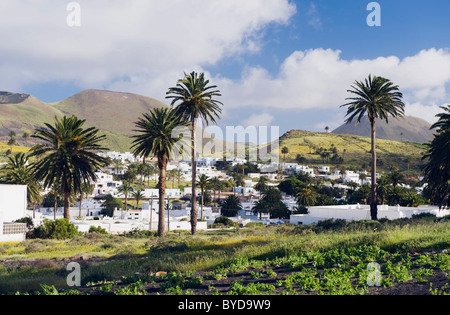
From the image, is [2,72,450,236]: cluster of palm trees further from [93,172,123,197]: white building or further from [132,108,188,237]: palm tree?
[93,172,123,197]: white building

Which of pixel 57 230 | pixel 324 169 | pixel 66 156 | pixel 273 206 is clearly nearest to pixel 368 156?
pixel 324 169

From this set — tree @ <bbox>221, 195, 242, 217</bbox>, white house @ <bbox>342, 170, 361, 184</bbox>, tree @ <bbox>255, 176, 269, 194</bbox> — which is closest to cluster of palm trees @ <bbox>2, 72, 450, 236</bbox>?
tree @ <bbox>221, 195, 242, 217</bbox>

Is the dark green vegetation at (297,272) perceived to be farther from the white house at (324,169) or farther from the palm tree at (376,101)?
the white house at (324,169)

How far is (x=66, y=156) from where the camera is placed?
132 feet

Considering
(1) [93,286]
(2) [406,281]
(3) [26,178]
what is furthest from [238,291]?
(3) [26,178]

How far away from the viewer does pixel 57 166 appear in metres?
40.5

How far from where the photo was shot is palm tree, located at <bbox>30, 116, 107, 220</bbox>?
4034 cm

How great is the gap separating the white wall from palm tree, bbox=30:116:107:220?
1572 centimetres

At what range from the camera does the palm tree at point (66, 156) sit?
132 feet

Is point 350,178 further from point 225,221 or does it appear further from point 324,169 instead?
point 225,221

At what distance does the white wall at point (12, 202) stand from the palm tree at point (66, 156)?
15.7 metres

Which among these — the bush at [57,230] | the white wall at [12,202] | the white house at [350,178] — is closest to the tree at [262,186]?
the white house at [350,178]

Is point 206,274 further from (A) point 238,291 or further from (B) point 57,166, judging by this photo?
(B) point 57,166
